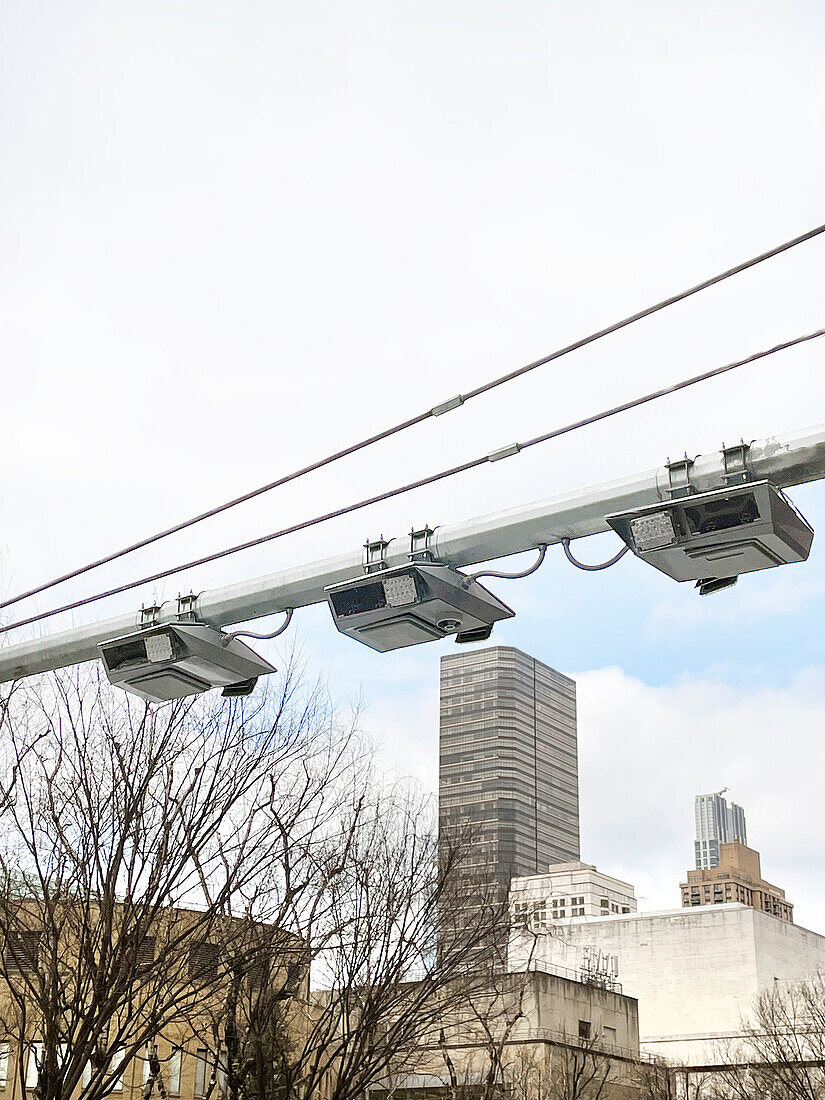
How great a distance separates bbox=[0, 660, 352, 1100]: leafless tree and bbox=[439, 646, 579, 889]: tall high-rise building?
13627cm

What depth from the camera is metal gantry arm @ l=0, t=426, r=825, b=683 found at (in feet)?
16.9

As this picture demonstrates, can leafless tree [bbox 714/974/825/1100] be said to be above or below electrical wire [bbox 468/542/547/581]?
above

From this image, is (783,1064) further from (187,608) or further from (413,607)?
(413,607)

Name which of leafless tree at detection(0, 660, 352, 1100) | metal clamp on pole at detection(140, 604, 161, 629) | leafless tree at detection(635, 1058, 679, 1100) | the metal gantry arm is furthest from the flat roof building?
metal clamp on pole at detection(140, 604, 161, 629)

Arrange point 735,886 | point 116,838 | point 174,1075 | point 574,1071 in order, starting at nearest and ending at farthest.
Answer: point 116,838 → point 174,1075 → point 574,1071 → point 735,886

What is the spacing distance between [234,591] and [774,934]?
64634 mm

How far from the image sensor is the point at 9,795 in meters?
13.0

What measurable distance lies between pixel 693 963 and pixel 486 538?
206 feet

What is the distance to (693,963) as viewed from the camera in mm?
63906

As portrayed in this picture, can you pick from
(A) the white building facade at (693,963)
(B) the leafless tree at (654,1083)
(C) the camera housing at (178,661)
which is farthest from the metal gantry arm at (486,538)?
(A) the white building facade at (693,963)

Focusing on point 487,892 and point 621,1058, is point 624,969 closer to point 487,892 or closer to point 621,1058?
point 621,1058

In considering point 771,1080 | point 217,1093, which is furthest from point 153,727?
point 771,1080

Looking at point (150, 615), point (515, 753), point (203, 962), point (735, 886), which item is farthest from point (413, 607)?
point (515, 753)

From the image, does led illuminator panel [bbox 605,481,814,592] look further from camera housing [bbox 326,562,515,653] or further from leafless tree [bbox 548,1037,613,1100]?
leafless tree [bbox 548,1037,613,1100]
